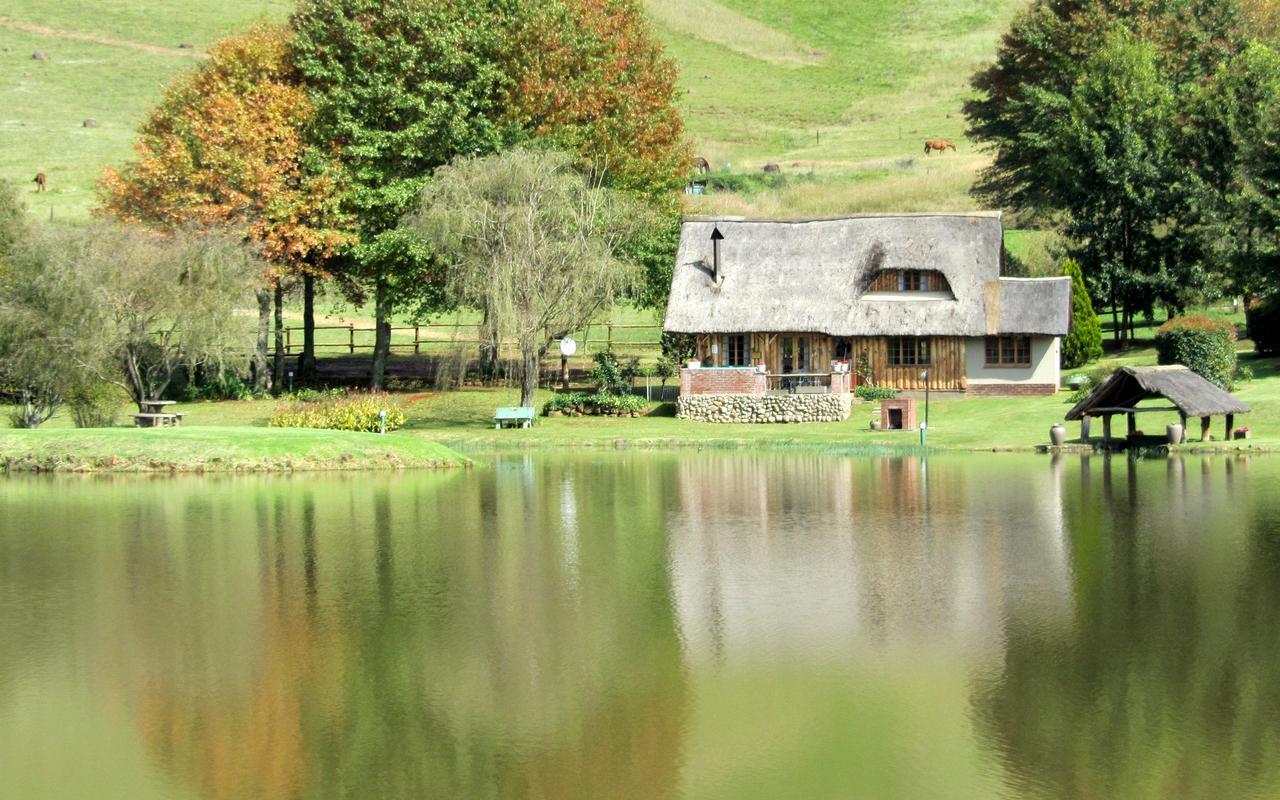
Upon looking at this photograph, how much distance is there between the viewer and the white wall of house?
55.2 meters

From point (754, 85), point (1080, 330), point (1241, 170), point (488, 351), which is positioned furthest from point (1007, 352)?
point (754, 85)

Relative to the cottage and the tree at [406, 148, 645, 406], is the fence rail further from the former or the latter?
the tree at [406, 148, 645, 406]

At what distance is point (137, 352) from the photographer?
159 ft

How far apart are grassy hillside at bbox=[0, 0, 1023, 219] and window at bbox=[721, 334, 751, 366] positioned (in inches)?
1034

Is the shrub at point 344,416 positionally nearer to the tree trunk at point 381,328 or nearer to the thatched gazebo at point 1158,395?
the tree trunk at point 381,328

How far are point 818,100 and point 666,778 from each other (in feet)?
426

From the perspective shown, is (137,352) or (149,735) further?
(137,352)

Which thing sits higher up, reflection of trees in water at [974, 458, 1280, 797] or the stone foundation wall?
the stone foundation wall

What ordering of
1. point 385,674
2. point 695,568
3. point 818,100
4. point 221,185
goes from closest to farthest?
point 385,674 → point 695,568 → point 221,185 → point 818,100

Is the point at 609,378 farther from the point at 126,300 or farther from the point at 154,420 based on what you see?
the point at 126,300

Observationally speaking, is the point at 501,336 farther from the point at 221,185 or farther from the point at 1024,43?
the point at 1024,43

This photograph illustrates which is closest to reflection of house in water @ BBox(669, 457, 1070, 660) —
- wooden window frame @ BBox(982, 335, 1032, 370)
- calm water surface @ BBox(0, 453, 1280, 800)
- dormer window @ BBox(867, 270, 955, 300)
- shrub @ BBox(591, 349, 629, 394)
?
calm water surface @ BBox(0, 453, 1280, 800)

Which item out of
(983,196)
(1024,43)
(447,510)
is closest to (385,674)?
(447,510)

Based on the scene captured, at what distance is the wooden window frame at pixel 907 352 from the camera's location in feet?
187
